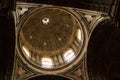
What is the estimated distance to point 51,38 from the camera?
21.4 metres

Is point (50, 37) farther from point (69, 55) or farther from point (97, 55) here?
point (97, 55)

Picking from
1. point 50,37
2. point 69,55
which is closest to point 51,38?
point 50,37

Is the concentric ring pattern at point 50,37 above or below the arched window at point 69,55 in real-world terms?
above

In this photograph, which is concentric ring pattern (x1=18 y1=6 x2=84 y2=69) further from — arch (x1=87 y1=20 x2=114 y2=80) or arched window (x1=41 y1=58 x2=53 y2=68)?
arch (x1=87 y1=20 x2=114 y2=80)

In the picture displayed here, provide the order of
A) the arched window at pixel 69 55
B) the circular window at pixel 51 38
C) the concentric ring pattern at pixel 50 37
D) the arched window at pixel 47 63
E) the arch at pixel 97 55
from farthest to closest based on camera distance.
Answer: the concentric ring pattern at pixel 50 37 < the circular window at pixel 51 38 < the arched window at pixel 69 55 < the arched window at pixel 47 63 < the arch at pixel 97 55

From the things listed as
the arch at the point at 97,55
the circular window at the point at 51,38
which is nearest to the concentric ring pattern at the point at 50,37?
the circular window at the point at 51,38

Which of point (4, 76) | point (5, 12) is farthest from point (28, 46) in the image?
point (5, 12)

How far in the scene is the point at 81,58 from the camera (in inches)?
657

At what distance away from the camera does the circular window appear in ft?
60.0

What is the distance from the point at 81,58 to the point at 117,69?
2.41 m

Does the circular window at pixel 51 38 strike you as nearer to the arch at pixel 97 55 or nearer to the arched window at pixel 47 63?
the arched window at pixel 47 63

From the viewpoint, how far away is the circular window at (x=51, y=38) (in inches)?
720

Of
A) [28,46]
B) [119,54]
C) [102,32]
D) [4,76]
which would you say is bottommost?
[4,76]

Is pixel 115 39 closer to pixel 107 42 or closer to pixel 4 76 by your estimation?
pixel 107 42
